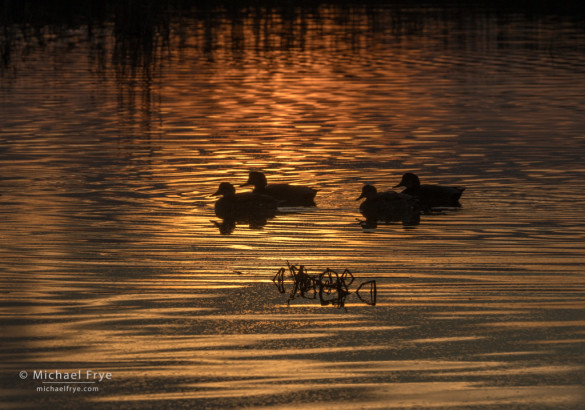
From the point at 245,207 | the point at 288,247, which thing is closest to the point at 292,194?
the point at 245,207

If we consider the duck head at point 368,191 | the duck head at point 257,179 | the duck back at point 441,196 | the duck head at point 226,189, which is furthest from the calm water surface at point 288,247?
the duck head at point 257,179

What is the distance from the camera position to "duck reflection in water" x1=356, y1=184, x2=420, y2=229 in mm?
15469

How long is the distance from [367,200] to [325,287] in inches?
184

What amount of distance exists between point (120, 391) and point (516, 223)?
7.61m

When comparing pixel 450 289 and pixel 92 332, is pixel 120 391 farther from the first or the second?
pixel 450 289

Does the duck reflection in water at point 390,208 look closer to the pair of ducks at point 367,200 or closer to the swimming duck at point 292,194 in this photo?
the pair of ducks at point 367,200

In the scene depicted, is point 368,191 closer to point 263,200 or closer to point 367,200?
point 367,200

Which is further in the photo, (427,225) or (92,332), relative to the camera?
(427,225)

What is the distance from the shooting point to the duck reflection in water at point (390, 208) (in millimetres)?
15469

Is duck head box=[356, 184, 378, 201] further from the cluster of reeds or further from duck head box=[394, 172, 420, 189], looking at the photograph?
the cluster of reeds

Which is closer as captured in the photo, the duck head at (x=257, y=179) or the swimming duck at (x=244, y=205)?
the swimming duck at (x=244, y=205)

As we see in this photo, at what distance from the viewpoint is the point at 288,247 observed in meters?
13.4

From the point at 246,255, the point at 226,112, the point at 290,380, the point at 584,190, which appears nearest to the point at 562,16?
the point at 226,112

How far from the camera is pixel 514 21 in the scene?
62625 millimetres
